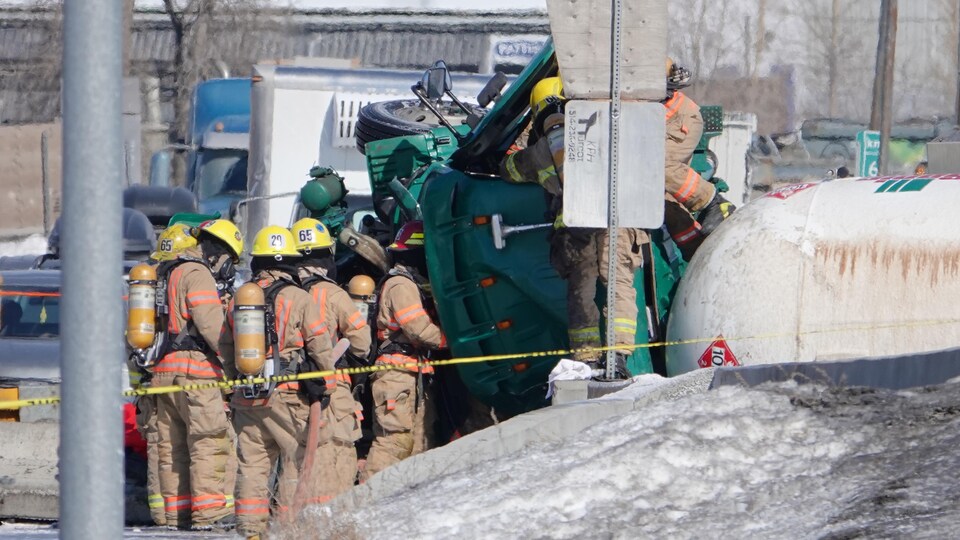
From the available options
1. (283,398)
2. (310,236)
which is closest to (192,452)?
(283,398)

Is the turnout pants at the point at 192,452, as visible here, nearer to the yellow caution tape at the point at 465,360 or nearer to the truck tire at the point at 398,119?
the yellow caution tape at the point at 465,360

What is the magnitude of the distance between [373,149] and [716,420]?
220 inches

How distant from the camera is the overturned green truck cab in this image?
8672mm

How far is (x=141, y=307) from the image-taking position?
852 cm

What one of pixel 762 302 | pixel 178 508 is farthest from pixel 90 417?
pixel 178 508

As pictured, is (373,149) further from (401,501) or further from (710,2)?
(710,2)

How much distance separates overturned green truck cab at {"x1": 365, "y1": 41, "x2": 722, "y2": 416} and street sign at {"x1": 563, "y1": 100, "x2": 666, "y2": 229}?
3.71ft

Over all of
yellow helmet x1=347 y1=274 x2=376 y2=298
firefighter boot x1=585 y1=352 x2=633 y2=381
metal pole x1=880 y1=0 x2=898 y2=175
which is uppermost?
metal pole x1=880 y1=0 x2=898 y2=175

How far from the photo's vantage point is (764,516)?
475cm

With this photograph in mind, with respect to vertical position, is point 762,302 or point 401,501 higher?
point 762,302

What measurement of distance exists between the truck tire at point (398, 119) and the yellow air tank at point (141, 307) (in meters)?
2.95

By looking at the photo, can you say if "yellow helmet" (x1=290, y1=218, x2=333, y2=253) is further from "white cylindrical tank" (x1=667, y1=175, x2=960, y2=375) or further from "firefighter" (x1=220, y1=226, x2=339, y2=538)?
"white cylindrical tank" (x1=667, y1=175, x2=960, y2=375)

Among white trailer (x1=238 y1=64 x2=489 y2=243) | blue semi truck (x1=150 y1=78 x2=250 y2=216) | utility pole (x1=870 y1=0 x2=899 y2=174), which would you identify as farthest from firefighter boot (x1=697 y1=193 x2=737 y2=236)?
utility pole (x1=870 y1=0 x2=899 y2=174)

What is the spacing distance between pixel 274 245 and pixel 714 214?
2491 millimetres
